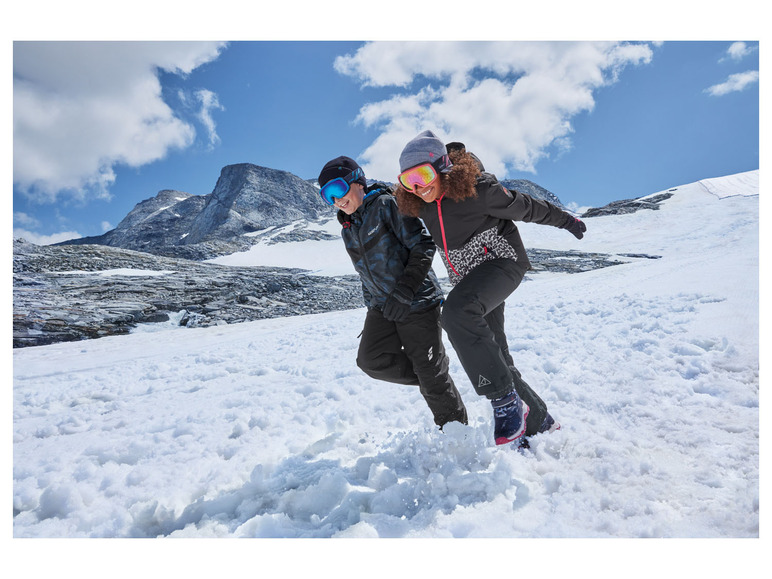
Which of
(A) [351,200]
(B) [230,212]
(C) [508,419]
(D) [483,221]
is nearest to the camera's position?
(C) [508,419]

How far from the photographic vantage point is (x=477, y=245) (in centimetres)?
Answer: 293

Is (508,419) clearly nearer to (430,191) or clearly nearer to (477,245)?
(477,245)

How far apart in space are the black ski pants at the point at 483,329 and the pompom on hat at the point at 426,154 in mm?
752

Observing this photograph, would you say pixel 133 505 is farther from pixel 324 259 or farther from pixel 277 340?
pixel 324 259

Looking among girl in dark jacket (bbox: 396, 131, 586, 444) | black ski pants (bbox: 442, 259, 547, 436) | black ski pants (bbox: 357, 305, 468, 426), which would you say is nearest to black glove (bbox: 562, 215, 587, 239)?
girl in dark jacket (bbox: 396, 131, 586, 444)

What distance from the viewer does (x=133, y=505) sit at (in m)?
2.57

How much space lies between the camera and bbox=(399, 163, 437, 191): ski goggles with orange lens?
276 cm

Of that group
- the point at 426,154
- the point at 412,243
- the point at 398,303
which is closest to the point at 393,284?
the point at 398,303

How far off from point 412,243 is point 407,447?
1.44m

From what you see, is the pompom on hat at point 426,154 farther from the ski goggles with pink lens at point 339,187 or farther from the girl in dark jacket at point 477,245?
the ski goggles with pink lens at point 339,187

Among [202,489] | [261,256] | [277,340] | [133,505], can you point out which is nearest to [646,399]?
[202,489]

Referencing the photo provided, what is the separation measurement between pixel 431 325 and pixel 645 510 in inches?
64.1

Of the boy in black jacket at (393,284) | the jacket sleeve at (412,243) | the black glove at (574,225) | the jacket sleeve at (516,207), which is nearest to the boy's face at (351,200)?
the boy in black jacket at (393,284)

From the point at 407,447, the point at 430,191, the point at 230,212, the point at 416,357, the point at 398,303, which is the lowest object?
the point at 407,447
